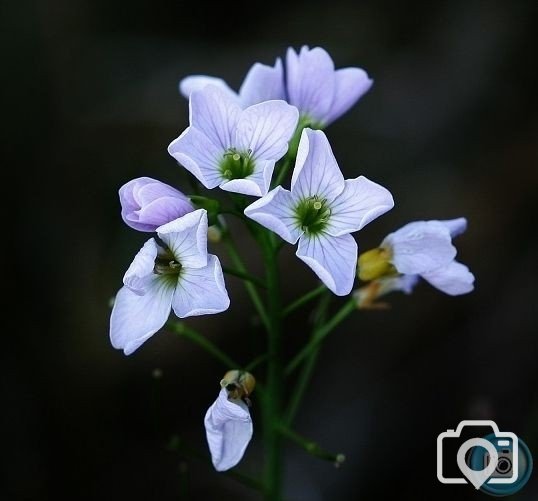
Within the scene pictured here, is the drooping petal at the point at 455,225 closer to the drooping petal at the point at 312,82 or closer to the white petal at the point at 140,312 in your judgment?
the drooping petal at the point at 312,82

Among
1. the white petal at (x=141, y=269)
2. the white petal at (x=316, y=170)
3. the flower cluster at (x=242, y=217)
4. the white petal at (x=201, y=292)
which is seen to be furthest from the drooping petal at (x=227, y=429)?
the white petal at (x=316, y=170)

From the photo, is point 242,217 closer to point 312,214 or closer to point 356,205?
point 312,214

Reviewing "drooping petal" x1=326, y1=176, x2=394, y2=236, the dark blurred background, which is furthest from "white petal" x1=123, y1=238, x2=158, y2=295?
the dark blurred background

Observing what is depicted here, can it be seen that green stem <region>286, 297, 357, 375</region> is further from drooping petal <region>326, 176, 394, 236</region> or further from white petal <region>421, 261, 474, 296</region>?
drooping petal <region>326, 176, 394, 236</region>

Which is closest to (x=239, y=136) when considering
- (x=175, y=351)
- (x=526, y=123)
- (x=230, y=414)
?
(x=230, y=414)

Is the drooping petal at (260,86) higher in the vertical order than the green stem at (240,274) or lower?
higher

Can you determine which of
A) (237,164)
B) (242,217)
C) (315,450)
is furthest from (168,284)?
(315,450)
